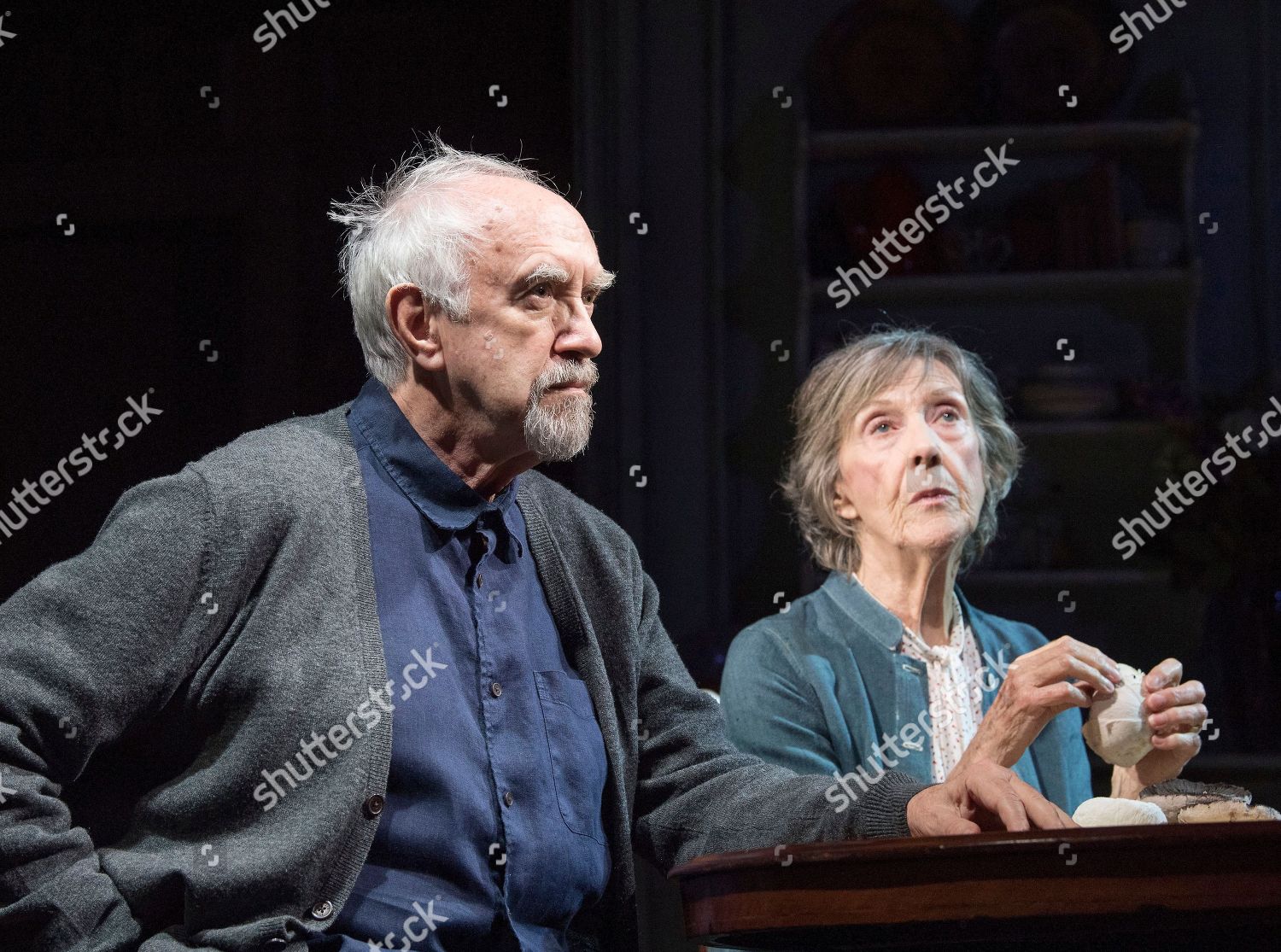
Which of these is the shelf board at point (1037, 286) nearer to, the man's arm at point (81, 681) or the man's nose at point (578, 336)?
the man's nose at point (578, 336)

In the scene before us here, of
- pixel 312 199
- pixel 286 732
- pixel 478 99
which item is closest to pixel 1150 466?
pixel 478 99

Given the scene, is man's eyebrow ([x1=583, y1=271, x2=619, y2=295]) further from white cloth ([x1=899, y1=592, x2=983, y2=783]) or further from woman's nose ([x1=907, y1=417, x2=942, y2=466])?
white cloth ([x1=899, y1=592, x2=983, y2=783])

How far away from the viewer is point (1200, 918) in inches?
52.3

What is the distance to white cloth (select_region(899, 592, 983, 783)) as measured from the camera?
248 cm

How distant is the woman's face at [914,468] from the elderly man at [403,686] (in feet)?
1.82

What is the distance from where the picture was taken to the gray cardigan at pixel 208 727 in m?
1.68

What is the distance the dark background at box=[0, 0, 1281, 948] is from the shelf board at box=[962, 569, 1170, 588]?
0.01 metres

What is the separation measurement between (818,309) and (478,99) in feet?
3.19

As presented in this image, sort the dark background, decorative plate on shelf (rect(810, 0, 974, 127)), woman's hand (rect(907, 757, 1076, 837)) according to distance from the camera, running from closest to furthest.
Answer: woman's hand (rect(907, 757, 1076, 837))
the dark background
decorative plate on shelf (rect(810, 0, 974, 127))

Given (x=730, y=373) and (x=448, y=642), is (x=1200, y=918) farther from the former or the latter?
(x=730, y=373)
